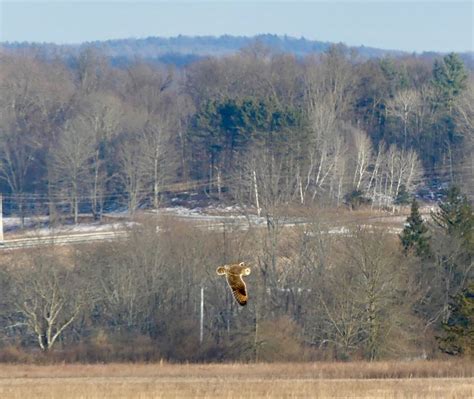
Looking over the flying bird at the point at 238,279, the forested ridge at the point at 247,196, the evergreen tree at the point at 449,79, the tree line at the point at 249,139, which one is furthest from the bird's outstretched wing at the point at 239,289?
the evergreen tree at the point at 449,79

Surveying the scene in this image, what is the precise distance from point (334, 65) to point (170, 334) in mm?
40527

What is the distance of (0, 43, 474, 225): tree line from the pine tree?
7.98m

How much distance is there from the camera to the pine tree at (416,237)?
3225 cm

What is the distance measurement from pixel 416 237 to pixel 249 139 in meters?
22.1

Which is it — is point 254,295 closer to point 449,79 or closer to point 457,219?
point 457,219

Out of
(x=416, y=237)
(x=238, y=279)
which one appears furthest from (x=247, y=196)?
(x=238, y=279)

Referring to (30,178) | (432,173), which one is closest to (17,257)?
(30,178)

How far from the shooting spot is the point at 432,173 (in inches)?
2340

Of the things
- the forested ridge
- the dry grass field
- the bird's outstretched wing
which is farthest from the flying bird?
the forested ridge

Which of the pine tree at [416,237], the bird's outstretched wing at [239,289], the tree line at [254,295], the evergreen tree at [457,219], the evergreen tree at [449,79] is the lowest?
the tree line at [254,295]

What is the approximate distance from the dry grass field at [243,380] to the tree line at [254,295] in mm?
2185

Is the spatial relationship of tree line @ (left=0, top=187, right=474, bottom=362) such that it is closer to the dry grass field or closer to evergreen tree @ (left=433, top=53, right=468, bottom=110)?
the dry grass field

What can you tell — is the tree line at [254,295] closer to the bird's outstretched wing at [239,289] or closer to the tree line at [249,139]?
the tree line at [249,139]

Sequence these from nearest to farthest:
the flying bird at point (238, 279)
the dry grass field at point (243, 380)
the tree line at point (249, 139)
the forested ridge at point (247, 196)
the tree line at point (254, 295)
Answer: the flying bird at point (238, 279)
the dry grass field at point (243, 380)
the tree line at point (254, 295)
the forested ridge at point (247, 196)
the tree line at point (249, 139)
